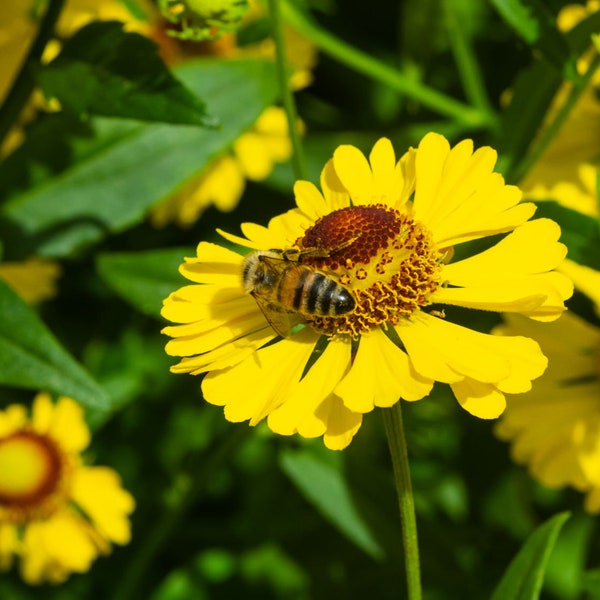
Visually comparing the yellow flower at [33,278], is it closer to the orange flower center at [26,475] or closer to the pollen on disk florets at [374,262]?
the orange flower center at [26,475]

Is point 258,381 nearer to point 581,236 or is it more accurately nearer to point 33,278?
point 581,236

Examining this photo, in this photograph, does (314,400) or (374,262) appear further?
(374,262)

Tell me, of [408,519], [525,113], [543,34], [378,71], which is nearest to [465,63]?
[378,71]

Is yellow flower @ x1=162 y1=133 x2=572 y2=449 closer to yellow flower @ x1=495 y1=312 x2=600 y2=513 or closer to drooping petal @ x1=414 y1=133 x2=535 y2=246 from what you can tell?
drooping petal @ x1=414 y1=133 x2=535 y2=246

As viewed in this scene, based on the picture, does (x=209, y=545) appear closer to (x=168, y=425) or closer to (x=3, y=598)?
(x=168, y=425)

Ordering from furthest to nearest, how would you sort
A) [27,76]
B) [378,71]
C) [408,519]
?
1. [378,71]
2. [27,76]
3. [408,519]
